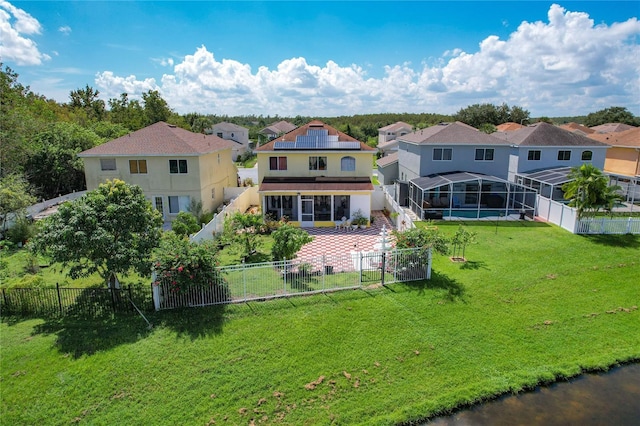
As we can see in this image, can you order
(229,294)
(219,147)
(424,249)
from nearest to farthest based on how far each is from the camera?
(229,294) → (424,249) → (219,147)

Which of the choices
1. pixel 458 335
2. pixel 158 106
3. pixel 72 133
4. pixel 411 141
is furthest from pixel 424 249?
pixel 158 106

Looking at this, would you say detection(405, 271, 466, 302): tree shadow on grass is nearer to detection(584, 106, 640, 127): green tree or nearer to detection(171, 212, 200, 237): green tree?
detection(171, 212, 200, 237): green tree

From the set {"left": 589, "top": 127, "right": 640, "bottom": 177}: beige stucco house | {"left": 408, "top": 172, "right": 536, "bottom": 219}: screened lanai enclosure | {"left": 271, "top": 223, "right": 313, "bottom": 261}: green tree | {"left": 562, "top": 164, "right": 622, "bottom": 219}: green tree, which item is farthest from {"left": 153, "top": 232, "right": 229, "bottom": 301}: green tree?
{"left": 589, "top": 127, "right": 640, "bottom": 177}: beige stucco house

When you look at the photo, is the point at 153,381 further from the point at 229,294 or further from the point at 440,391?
the point at 440,391

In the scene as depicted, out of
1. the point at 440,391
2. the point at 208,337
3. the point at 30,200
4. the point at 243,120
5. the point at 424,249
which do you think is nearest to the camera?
the point at 440,391

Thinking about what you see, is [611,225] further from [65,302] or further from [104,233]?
[65,302]

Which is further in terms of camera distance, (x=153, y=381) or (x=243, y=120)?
(x=243, y=120)

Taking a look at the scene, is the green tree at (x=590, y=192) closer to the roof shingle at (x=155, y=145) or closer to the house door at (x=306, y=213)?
the house door at (x=306, y=213)

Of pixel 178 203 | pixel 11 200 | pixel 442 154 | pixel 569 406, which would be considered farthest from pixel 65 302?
pixel 442 154

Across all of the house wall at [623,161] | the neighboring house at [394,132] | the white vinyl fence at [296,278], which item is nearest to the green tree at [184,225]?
the white vinyl fence at [296,278]
